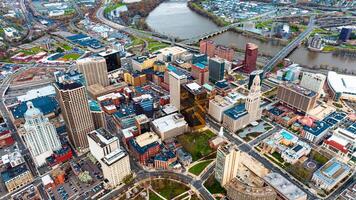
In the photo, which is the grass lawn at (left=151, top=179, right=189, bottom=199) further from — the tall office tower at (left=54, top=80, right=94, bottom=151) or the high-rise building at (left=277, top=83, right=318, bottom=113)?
the high-rise building at (left=277, top=83, right=318, bottom=113)

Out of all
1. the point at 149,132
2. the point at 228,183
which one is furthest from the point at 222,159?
the point at 149,132

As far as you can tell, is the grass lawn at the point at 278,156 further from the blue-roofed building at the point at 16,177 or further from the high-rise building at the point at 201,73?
the blue-roofed building at the point at 16,177

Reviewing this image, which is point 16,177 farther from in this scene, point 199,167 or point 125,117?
point 199,167

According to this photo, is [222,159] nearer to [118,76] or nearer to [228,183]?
[228,183]

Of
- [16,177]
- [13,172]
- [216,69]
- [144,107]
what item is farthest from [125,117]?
[216,69]

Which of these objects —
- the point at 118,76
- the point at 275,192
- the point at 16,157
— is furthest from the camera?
the point at 118,76

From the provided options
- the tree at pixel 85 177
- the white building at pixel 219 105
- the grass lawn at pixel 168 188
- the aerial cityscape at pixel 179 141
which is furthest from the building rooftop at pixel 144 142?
the white building at pixel 219 105

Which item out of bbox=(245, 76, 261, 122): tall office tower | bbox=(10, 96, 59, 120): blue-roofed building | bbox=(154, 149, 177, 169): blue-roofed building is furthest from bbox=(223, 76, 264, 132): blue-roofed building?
bbox=(10, 96, 59, 120): blue-roofed building

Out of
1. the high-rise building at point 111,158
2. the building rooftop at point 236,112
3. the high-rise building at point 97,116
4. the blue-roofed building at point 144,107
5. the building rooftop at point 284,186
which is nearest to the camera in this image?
the building rooftop at point 284,186
